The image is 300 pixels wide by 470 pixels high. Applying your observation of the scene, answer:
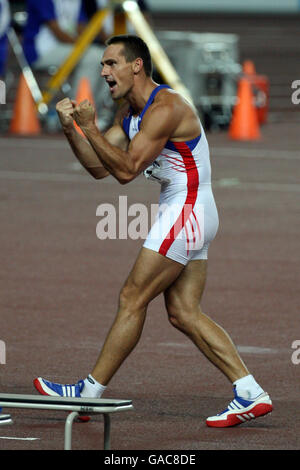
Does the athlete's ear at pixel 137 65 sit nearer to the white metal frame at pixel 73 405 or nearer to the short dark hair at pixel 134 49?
the short dark hair at pixel 134 49

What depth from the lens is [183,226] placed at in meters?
7.16

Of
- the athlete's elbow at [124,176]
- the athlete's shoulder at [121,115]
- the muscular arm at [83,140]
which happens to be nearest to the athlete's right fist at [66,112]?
the muscular arm at [83,140]

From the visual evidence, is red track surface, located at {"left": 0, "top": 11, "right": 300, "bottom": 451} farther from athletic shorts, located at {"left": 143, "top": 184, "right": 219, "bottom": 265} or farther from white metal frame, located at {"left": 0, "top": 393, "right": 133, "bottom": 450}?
athletic shorts, located at {"left": 143, "top": 184, "right": 219, "bottom": 265}

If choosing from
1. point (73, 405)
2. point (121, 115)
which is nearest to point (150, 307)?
point (121, 115)

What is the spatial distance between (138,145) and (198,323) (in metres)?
1.01

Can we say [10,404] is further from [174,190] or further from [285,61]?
[285,61]

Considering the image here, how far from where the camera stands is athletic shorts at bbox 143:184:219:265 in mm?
7094

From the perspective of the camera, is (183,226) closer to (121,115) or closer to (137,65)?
(121,115)

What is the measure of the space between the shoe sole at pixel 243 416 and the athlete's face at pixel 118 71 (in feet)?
5.69

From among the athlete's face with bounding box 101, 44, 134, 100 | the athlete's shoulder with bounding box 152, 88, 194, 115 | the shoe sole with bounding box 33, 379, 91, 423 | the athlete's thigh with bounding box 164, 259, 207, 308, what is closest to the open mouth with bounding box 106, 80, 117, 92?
the athlete's face with bounding box 101, 44, 134, 100

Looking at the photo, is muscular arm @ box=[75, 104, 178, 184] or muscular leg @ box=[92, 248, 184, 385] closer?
muscular arm @ box=[75, 104, 178, 184]

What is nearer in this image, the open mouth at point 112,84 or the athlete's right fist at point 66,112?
the athlete's right fist at point 66,112

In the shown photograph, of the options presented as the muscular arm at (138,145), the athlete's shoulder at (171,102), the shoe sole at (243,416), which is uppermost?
the athlete's shoulder at (171,102)

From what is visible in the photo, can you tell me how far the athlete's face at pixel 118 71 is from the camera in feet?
23.3
